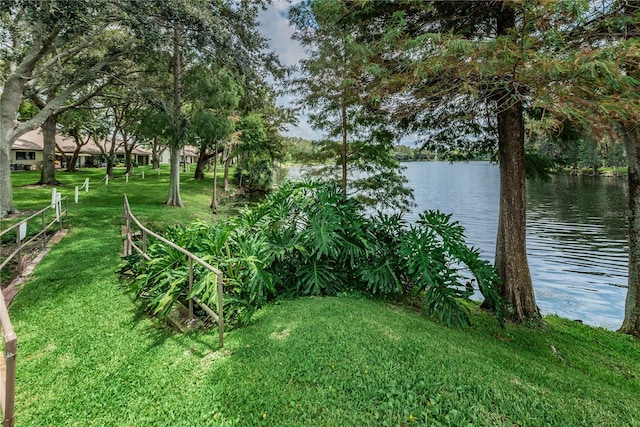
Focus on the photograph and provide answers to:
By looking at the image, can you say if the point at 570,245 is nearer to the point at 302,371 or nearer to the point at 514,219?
the point at 514,219

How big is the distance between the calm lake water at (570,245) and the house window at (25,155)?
2895 centimetres

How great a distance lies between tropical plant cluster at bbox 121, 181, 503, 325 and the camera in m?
4.50

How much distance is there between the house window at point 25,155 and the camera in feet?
97.7

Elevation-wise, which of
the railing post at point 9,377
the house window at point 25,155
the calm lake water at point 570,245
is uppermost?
the house window at point 25,155

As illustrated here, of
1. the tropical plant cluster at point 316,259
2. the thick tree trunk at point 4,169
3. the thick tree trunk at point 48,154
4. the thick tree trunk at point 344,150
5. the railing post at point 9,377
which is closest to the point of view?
the railing post at point 9,377

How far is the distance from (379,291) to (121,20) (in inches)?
371

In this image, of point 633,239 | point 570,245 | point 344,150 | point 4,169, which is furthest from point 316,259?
point 570,245

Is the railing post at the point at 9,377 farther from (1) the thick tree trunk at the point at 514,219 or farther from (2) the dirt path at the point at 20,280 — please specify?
(1) the thick tree trunk at the point at 514,219

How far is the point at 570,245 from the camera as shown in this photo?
14203 mm

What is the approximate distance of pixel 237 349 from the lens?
11.0ft

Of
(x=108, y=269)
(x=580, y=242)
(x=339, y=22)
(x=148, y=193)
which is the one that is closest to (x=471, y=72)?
(x=339, y=22)

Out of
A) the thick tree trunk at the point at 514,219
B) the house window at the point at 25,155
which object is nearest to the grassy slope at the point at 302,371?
the thick tree trunk at the point at 514,219

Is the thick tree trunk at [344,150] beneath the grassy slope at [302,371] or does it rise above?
above

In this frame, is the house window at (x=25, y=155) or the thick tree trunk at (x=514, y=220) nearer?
the thick tree trunk at (x=514, y=220)
